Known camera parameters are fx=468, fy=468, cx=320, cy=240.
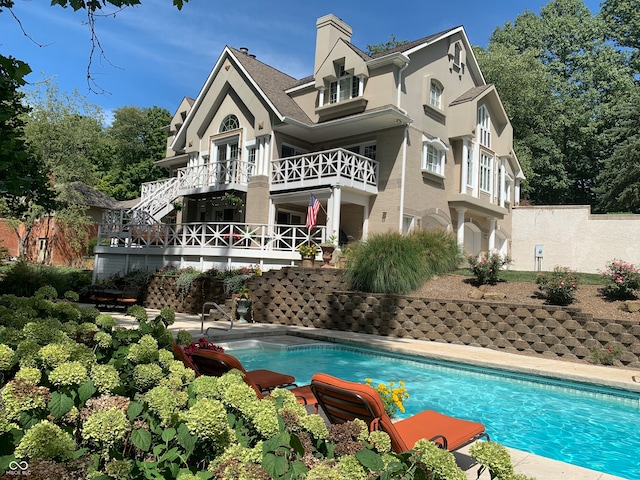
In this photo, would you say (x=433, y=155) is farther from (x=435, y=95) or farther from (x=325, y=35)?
(x=325, y=35)

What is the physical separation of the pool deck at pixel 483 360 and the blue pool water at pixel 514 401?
0.17m

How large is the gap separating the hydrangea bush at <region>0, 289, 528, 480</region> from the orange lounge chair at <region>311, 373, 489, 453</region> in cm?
91

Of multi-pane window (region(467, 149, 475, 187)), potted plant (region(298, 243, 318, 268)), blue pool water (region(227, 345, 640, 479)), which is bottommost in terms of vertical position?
blue pool water (region(227, 345, 640, 479))

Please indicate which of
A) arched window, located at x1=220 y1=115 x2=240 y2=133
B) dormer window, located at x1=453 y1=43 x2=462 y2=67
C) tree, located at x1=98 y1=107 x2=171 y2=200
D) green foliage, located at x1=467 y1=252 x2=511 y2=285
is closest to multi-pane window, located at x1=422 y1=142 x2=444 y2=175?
dormer window, located at x1=453 y1=43 x2=462 y2=67

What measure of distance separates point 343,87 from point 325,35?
11.2ft

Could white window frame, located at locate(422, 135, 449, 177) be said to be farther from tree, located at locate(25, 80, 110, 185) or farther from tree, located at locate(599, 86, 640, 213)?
tree, located at locate(25, 80, 110, 185)

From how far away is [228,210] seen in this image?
24172 mm

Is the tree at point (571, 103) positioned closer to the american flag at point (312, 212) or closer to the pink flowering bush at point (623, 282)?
the american flag at point (312, 212)

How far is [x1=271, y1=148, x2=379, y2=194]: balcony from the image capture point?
18.8 metres

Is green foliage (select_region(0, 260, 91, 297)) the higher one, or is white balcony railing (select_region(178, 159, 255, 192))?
white balcony railing (select_region(178, 159, 255, 192))

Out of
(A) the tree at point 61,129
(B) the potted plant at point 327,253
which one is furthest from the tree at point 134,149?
(B) the potted plant at point 327,253

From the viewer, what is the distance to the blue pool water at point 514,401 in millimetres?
5879

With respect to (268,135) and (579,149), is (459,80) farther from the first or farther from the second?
(579,149)

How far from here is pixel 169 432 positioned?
243 centimetres
